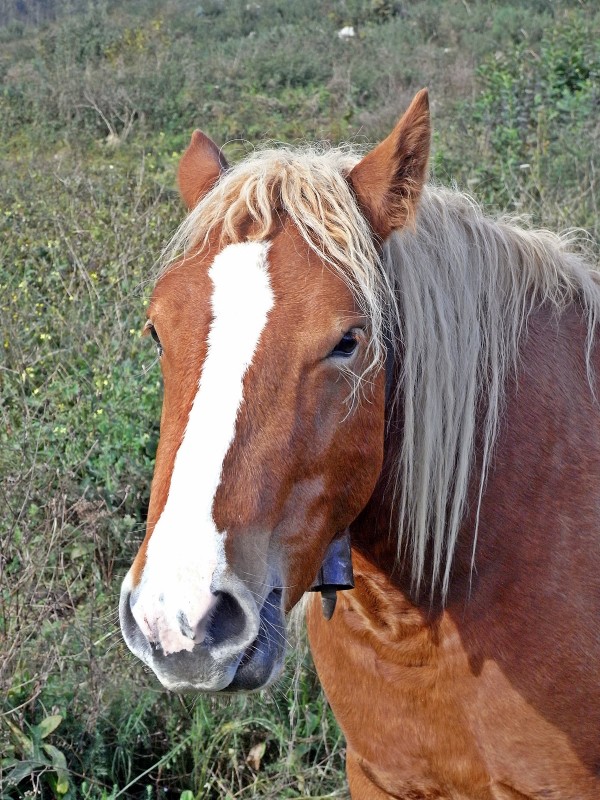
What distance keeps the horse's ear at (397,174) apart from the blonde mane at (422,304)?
4 centimetres

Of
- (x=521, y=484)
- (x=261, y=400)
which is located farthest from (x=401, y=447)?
(x=261, y=400)

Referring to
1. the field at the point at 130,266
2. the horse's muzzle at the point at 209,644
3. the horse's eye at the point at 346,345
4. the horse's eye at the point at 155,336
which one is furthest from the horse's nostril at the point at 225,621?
the field at the point at 130,266

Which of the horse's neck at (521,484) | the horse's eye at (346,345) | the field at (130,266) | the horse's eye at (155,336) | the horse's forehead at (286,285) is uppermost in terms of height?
the horse's forehead at (286,285)

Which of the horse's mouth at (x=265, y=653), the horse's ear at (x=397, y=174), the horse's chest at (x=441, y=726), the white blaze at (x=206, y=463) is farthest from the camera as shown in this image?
the horse's chest at (x=441, y=726)

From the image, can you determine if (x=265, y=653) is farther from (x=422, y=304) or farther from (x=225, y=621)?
(x=422, y=304)

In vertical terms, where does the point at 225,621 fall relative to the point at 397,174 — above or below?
below

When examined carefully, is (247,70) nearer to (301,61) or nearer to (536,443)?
(301,61)

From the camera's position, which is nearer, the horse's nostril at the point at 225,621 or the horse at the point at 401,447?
the horse's nostril at the point at 225,621

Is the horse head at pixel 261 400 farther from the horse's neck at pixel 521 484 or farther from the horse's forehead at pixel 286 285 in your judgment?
the horse's neck at pixel 521 484

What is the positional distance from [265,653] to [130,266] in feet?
12.9

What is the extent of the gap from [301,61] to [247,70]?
72cm

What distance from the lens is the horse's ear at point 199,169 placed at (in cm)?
226

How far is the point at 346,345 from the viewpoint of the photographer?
179 cm

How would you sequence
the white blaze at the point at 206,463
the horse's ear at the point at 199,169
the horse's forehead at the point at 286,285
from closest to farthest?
the white blaze at the point at 206,463, the horse's forehead at the point at 286,285, the horse's ear at the point at 199,169
